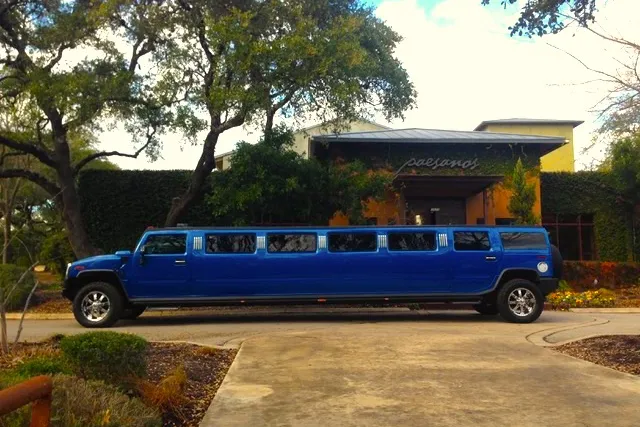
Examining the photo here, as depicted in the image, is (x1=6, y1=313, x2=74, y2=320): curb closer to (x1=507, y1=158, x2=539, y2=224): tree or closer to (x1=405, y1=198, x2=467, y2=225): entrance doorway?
(x1=405, y1=198, x2=467, y2=225): entrance doorway

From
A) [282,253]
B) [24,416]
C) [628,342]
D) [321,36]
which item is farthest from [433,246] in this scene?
[24,416]

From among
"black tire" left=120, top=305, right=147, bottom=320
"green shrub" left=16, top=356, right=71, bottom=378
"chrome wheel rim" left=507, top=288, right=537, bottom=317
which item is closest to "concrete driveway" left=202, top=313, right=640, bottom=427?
"green shrub" left=16, top=356, right=71, bottom=378

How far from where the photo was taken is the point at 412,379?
6.61 meters

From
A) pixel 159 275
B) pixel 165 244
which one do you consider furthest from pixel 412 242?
pixel 159 275

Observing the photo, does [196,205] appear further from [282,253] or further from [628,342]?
[628,342]

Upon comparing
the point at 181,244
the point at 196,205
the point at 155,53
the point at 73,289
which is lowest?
the point at 73,289

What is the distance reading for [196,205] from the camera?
22.1 metres

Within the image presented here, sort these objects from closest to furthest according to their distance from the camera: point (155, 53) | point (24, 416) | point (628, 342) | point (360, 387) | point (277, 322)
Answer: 1. point (24, 416)
2. point (360, 387)
3. point (628, 342)
4. point (277, 322)
5. point (155, 53)

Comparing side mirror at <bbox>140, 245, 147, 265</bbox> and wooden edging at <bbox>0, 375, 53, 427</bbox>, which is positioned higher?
side mirror at <bbox>140, 245, 147, 265</bbox>

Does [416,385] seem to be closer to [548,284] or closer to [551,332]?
[551,332]

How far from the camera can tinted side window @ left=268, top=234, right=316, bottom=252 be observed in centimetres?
1243

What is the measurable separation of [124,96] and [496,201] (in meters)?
14.1

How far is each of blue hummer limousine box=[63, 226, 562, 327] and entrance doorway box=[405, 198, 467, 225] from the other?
36.6 ft

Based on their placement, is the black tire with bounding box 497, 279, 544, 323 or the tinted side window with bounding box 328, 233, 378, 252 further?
the tinted side window with bounding box 328, 233, 378, 252
